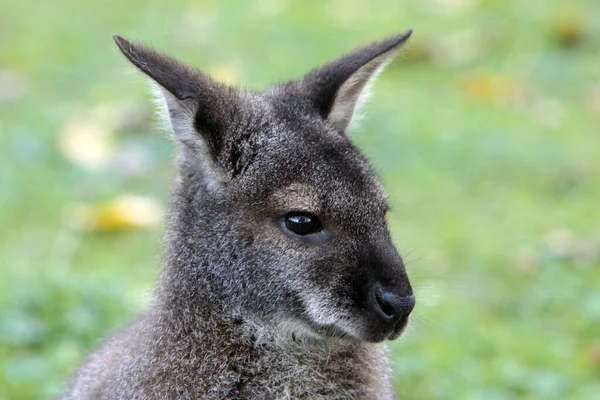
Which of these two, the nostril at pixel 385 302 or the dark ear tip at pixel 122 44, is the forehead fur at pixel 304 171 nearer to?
the nostril at pixel 385 302

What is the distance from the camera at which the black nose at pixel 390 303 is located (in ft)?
11.0

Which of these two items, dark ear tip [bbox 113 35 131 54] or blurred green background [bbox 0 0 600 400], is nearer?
dark ear tip [bbox 113 35 131 54]

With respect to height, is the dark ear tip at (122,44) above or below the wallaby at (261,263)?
above

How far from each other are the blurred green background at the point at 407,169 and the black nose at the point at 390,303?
648 millimetres

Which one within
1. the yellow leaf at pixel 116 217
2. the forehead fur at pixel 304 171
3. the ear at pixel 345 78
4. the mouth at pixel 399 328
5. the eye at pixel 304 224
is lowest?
the mouth at pixel 399 328

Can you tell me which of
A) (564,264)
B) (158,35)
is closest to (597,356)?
(564,264)

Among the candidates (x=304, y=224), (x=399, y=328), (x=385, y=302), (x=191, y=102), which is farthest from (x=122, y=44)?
(x=399, y=328)

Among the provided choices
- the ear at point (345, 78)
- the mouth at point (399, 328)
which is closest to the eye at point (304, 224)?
the mouth at point (399, 328)

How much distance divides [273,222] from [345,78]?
74 cm

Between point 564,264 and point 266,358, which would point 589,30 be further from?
point 266,358

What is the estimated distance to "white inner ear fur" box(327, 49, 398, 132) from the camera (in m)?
3.93

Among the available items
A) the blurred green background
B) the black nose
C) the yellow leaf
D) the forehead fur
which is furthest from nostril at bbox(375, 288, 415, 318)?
the yellow leaf

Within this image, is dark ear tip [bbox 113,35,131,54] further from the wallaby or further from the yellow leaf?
the yellow leaf

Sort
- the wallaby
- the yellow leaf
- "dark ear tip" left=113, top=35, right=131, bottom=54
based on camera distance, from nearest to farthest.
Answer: "dark ear tip" left=113, top=35, right=131, bottom=54 < the wallaby < the yellow leaf
